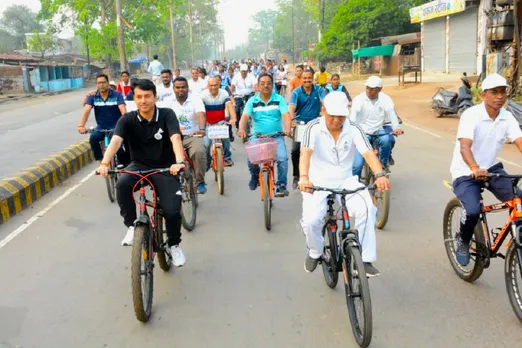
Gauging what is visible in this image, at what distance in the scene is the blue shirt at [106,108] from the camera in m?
8.32

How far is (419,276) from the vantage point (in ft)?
15.8

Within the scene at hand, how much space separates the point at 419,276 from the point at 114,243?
10.7 ft

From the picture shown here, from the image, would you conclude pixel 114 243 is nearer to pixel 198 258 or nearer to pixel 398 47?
pixel 198 258

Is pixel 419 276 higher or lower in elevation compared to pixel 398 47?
lower

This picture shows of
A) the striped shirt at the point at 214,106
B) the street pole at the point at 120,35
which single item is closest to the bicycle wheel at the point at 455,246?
the striped shirt at the point at 214,106

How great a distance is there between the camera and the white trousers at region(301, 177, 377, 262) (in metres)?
3.94

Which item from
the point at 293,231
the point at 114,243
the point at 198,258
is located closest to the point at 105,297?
the point at 198,258

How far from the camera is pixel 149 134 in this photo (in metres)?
4.71

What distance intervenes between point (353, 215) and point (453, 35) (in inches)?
1230

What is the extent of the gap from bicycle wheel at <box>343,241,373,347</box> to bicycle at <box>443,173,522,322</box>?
3.58 ft

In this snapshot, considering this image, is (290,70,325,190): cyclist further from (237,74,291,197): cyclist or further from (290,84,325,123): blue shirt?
(237,74,291,197): cyclist

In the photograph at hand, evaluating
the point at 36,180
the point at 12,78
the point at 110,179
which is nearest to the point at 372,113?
the point at 110,179

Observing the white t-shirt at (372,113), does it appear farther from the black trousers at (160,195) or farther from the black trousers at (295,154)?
the black trousers at (160,195)

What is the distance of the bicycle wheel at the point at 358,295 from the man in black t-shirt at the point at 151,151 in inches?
61.6
